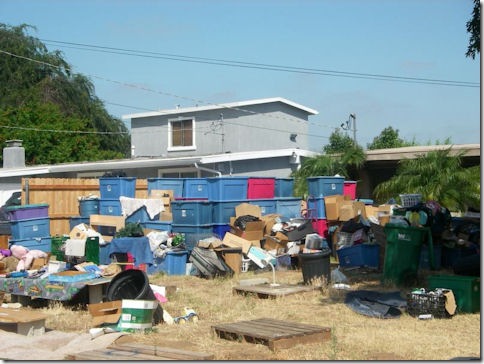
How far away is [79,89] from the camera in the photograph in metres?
45.4

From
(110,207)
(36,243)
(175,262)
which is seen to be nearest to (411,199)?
(175,262)

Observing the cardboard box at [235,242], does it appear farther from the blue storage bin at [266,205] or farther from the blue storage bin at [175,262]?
the blue storage bin at [266,205]

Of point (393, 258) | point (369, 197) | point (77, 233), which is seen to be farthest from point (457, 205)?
point (77, 233)

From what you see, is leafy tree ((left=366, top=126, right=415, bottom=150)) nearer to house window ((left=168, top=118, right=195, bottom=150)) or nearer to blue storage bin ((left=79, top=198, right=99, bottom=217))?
house window ((left=168, top=118, right=195, bottom=150))

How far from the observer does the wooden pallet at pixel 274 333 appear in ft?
24.3

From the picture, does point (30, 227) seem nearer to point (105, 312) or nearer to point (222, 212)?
point (222, 212)

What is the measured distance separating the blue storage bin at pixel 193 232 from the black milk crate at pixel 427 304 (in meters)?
6.06

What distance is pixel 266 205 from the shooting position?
1599cm

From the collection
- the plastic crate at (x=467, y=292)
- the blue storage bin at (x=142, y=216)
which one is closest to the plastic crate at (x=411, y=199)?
the plastic crate at (x=467, y=292)

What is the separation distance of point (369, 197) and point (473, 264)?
1338 cm

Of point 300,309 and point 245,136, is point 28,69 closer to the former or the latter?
point 245,136

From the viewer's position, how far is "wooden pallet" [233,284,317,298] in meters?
10.6

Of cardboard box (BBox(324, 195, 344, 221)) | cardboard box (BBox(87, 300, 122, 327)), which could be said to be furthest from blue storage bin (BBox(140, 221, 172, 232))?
cardboard box (BBox(87, 300, 122, 327))

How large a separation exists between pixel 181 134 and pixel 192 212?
45.3ft
